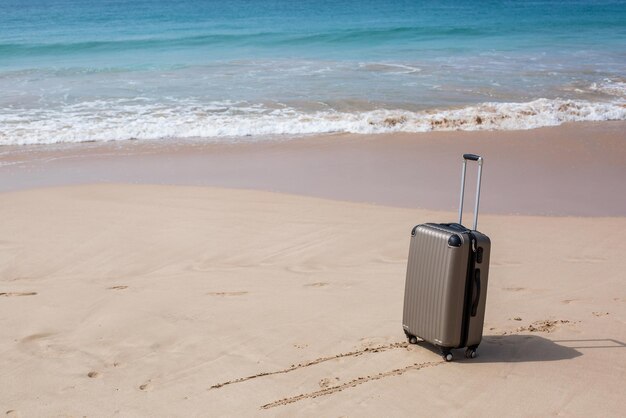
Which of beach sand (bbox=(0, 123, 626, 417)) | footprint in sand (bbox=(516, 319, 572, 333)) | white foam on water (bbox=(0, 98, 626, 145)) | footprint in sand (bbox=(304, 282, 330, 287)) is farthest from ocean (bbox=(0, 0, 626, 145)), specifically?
footprint in sand (bbox=(516, 319, 572, 333))

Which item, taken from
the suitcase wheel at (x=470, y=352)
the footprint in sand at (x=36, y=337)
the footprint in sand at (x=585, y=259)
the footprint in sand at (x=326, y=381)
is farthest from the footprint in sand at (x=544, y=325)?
the footprint in sand at (x=36, y=337)

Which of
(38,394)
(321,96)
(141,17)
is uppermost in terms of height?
(141,17)

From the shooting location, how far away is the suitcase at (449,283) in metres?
4.14

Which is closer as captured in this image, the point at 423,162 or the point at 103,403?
the point at 103,403

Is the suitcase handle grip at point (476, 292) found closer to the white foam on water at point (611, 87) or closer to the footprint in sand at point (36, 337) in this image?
the footprint in sand at point (36, 337)

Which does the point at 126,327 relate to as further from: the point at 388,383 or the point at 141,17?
the point at 141,17

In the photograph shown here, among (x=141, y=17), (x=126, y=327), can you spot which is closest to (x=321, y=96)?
(x=126, y=327)

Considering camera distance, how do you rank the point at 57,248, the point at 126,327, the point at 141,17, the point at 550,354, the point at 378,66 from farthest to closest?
the point at 141,17 → the point at 378,66 → the point at 57,248 → the point at 126,327 → the point at 550,354

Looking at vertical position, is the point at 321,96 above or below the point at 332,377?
above

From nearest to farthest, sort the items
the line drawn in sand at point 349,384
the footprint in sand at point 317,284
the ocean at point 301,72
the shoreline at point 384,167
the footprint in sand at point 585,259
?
the line drawn in sand at point 349,384 < the footprint in sand at point 317,284 < the footprint in sand at point 585,259 < the shoreline at point 384,167 < the ocean at point 301,72

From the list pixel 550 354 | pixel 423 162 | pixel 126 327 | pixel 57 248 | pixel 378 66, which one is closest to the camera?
pixel 550 354

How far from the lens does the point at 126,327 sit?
16.2ft

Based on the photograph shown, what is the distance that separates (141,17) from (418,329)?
1396 inches

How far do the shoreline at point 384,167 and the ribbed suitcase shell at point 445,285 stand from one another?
3870mm
